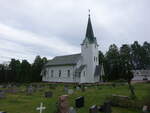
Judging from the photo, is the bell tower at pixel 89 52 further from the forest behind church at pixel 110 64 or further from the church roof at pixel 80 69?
the forest behind church at pixel 110 64

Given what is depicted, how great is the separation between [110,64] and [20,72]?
28.3 meters

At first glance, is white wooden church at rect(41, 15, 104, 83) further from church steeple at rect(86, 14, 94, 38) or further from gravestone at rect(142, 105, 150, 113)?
gravestone at rect(142, 105, 150, 113)

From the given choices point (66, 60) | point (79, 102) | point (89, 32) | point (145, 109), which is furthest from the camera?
point (66, 60)

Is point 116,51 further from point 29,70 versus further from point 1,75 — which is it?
point 1,75

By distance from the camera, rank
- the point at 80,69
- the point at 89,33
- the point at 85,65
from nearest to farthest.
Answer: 1. the point at 80,69
2. the point at 85,65
3. the point at 89,33

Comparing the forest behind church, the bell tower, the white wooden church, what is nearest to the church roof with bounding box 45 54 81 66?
the white wooden church

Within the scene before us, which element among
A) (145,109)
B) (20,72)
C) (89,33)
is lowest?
(145,109)

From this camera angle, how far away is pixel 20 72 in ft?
168

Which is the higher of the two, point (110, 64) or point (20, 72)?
point (110, 64)

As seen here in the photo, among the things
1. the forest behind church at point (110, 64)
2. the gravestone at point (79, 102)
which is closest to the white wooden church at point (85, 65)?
the forest behind church at point (110, 64)

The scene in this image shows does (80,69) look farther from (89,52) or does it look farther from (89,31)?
(89,31)

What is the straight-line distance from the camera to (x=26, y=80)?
5047 cm

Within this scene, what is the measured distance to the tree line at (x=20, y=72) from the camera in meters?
50.6

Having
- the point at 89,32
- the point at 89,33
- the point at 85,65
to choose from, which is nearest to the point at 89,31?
the point at 89,32
